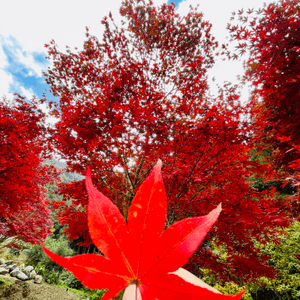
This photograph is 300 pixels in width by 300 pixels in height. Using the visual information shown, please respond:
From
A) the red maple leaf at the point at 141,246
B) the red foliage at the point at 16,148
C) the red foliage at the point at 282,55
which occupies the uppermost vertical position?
the red foliage at the point at 282,55

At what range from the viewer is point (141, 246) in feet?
1.35

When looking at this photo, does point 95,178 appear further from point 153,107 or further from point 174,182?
point 153,107

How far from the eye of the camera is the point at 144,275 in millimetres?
412

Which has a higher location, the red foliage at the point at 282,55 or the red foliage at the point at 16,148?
the red foliage at the point at 282,55

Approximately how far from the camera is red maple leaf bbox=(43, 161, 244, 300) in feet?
1.18

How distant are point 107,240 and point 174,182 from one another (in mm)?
2882

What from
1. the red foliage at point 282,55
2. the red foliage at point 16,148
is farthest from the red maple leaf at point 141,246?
the red foliage at point 16,148

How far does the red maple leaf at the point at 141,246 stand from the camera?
36 centimetres

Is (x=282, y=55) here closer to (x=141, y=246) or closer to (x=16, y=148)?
(x=141, y=246)

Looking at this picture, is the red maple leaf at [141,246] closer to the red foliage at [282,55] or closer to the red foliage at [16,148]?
the red foliage at [282,55]

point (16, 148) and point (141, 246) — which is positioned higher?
point (16, 148)

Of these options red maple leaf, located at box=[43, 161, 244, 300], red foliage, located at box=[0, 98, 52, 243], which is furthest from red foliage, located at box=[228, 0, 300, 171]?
red foliage, located at box=[0, 98, 52, 243]

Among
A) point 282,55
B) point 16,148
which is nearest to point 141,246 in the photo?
point 282,55

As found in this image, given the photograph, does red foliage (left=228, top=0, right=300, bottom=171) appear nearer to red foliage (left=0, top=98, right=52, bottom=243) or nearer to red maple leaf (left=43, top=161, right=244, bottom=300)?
red maple leaf (left=43, top=161, right=244, bottom=300)
